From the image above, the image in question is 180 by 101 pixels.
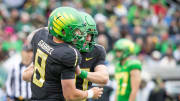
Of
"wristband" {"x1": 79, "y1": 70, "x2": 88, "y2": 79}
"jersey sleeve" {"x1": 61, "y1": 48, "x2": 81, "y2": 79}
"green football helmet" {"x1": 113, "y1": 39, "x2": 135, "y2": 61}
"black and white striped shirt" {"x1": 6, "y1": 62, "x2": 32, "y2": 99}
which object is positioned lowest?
"black and white striped shirt" {"x1": 6, "y1": 62, "x2": 32, "y2": 99}

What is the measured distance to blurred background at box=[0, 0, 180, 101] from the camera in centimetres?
1008

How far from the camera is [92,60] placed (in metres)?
5.19

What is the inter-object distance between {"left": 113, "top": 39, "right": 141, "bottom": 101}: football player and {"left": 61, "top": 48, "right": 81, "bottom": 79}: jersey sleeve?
272 centimetres

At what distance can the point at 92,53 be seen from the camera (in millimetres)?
5160

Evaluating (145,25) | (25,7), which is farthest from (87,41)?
(145,25)

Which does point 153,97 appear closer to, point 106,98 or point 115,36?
point 106,98

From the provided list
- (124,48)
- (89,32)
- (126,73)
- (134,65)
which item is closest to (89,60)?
(89,32)

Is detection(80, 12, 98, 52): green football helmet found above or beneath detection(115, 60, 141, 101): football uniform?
above

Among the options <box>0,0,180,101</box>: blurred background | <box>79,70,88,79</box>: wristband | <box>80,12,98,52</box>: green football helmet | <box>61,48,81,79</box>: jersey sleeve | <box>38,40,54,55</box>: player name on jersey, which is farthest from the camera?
<box>0,0,180,101</box>: blurred background

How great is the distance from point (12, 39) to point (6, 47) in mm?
335

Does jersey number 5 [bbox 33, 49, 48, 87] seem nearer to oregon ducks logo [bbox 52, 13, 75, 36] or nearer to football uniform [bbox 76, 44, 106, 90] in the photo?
oregon ducks logo [bbox 52, 13, 75, 36]

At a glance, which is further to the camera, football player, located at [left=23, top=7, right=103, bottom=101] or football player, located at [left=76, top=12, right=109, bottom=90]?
football player, located at [left=76, top=12, right=109, bottom=90]

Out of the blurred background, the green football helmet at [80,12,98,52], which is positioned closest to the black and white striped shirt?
the blurred background

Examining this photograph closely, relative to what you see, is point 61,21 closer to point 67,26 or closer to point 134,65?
point 67,26
